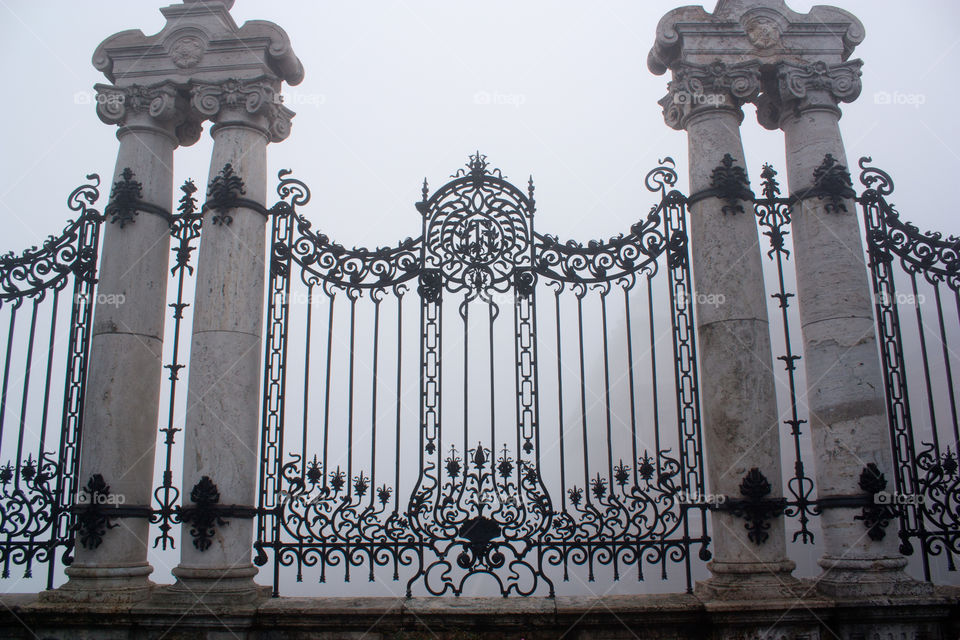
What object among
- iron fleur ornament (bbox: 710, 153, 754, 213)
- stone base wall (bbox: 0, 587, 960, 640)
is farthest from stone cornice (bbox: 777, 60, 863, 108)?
stone base wall (bbox: 0, 587, 960, 640)

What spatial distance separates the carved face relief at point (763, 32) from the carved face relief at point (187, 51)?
6396 millimetres

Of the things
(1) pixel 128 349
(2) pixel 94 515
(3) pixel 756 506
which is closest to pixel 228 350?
(1) pixel 128 349

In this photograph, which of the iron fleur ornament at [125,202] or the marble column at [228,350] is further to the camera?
the iron fleur ornament at [125,202]

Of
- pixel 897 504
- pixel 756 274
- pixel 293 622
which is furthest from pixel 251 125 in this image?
pixel 897 504

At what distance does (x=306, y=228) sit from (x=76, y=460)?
3524mm

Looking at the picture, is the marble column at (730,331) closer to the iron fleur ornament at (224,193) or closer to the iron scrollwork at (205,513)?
the iron scrollwork at (205,513)

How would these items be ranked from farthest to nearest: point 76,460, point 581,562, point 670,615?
1. point 76,460
2. point 581,562
3. point 670,615

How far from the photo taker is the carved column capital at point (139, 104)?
26.9ft

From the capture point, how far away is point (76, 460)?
7.68m

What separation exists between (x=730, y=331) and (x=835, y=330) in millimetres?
1118

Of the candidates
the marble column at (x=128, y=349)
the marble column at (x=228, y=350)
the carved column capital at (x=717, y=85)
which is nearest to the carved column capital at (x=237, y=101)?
the marble column at (x=228, y=350)

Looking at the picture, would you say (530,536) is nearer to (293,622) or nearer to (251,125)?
(293,622)

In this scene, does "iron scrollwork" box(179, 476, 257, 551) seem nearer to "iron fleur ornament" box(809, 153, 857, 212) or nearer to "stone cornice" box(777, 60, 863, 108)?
"iron fleur ornament" box(809, 153, 857, 212)

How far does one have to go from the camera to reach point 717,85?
802cm
